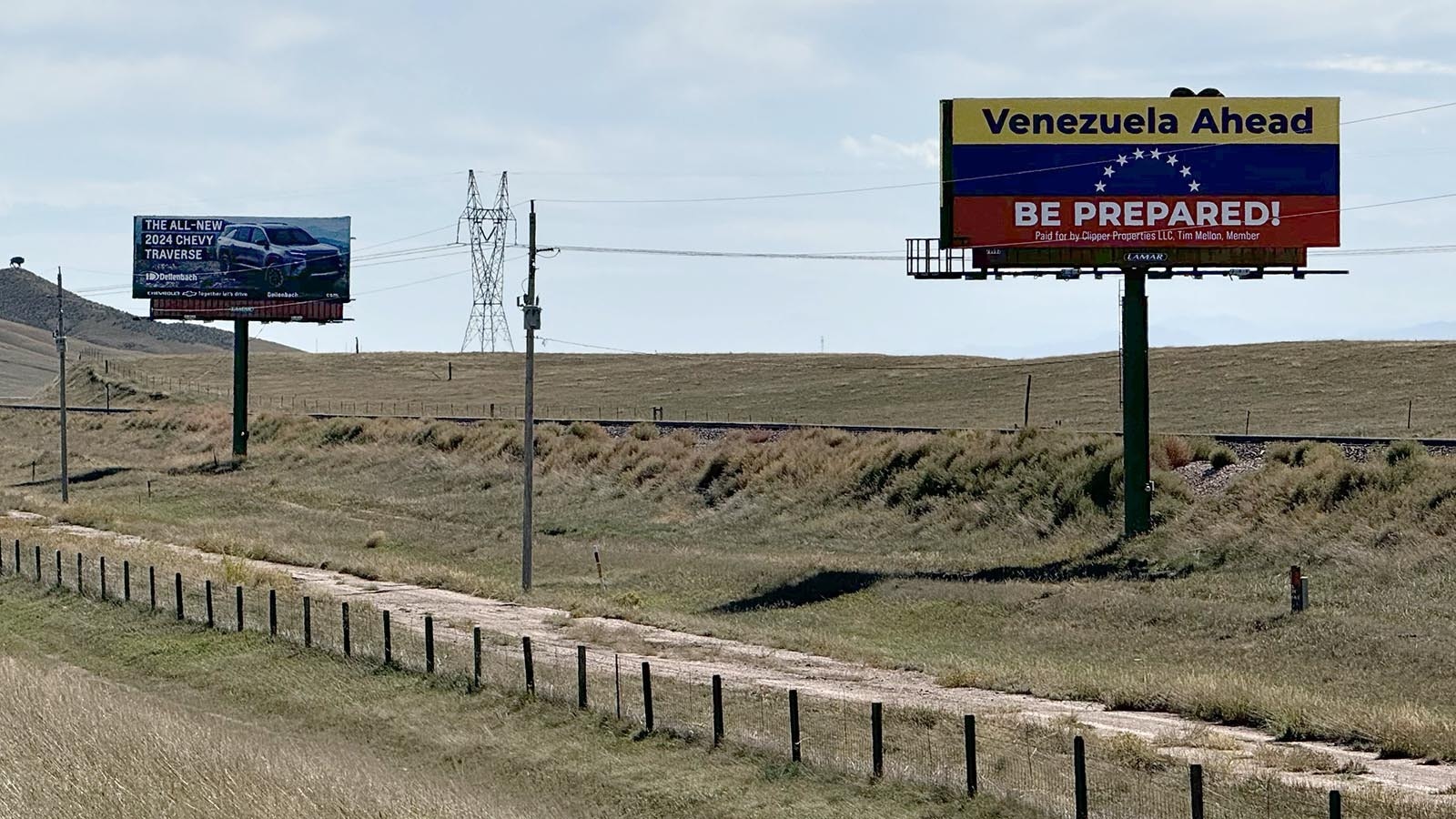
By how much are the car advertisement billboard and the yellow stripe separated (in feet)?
162

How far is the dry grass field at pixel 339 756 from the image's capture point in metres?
16.7

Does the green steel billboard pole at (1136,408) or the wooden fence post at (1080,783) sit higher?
the green steel billboard pole at (1136,408)

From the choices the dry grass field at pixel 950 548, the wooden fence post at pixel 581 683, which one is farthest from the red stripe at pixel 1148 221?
the wooden fence post at pixel 581 683

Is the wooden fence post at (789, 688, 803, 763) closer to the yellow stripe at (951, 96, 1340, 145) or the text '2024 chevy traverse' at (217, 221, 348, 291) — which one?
the yellow stripe at (951, 96, 1340, 145)

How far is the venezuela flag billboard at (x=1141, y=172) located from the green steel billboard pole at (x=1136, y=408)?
145 centimetres

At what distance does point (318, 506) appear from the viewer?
67.8 m

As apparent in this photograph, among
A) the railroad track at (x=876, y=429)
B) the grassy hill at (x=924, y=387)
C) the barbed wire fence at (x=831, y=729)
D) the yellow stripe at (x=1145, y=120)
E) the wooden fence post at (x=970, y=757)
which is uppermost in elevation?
the yellow stripe at (x=1145, y=120)

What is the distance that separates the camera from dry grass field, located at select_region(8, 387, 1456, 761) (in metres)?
28.7

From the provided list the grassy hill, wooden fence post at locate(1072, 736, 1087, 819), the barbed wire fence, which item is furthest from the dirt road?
the grassy hill

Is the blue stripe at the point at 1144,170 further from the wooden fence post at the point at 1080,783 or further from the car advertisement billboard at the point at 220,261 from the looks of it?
the car advertisement billboard at the point at 220,261

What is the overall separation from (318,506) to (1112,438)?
33787mm

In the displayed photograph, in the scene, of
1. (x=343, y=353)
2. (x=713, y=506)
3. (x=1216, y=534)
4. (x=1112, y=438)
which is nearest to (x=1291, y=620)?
(x=1216, y=534)

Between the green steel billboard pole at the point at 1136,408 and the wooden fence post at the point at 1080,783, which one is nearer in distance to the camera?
the wooden fence post at the point at 1080,783

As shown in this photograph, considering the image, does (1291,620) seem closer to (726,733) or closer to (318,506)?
(726,733)
